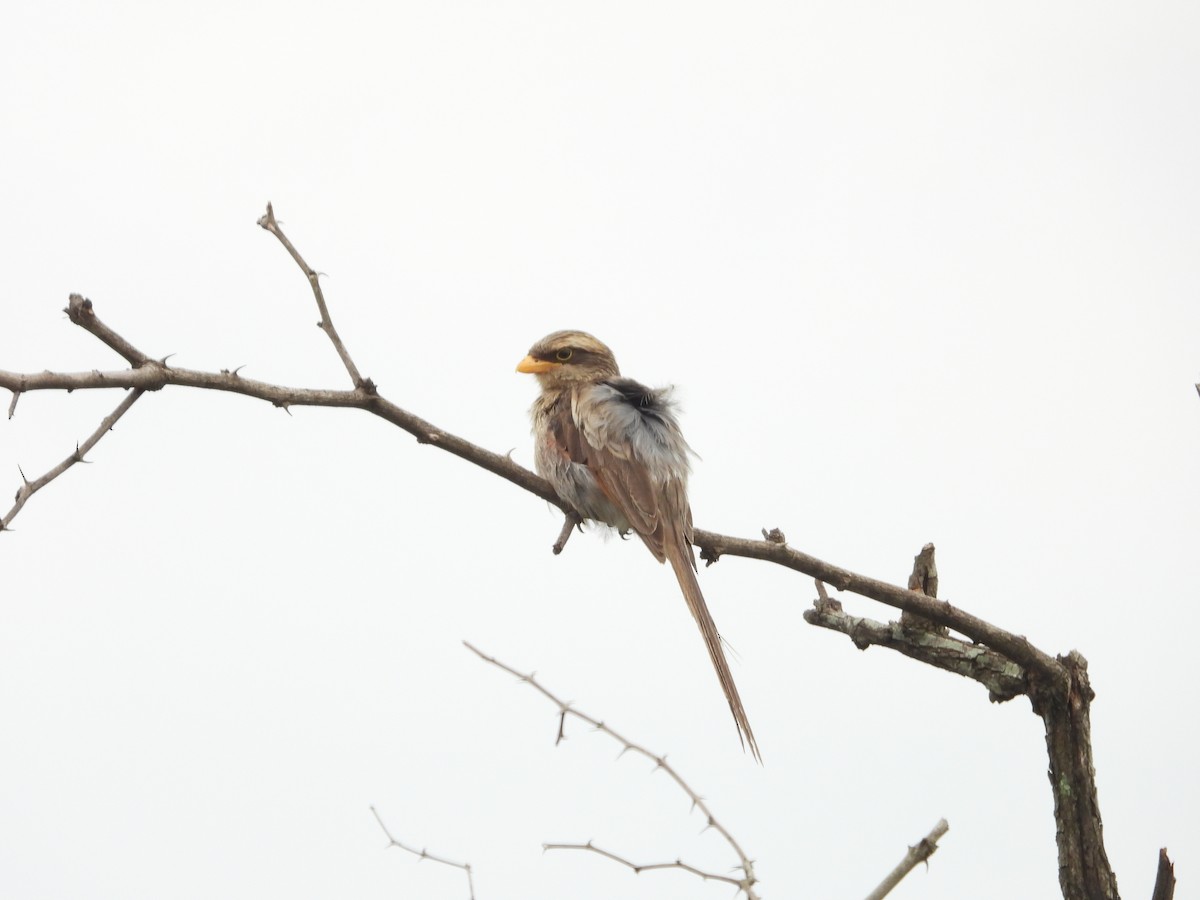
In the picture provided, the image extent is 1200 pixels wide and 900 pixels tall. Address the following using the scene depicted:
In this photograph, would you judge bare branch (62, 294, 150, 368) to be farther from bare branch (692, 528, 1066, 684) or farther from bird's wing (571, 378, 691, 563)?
bird's wing (571, 378, 691, 563)

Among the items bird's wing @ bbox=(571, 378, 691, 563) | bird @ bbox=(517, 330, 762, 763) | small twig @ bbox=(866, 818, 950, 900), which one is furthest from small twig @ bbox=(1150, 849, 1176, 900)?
bird's wing @ bbox=(571, 378, 691, 563)

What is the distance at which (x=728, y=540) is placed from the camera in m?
5.21

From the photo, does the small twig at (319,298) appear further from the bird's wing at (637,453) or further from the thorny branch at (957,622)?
the bird's wing at (637,453)

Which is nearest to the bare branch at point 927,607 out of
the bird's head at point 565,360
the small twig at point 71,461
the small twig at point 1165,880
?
the small twig at point 1165,880

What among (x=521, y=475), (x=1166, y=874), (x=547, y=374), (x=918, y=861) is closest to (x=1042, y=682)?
(x=1166, y=874)

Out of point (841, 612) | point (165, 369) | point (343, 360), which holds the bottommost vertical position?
point (165, 369)

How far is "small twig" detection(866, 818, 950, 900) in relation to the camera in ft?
11.3

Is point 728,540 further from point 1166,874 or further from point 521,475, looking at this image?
point 1166,874

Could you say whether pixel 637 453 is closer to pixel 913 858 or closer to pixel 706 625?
pixel 706 625

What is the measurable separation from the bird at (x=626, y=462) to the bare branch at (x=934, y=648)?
0.45 m

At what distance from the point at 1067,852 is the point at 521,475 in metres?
2.14

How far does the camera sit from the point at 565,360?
7.56m

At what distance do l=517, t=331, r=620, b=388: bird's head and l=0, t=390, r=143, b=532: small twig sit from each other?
3520 millimetres

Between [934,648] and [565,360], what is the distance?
2815mm
